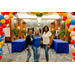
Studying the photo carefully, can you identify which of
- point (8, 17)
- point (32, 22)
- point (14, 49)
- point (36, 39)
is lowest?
point (14, 49)

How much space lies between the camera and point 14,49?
15.0 ft

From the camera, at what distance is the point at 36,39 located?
2500mm

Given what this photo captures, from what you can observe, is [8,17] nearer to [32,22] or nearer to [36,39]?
[36,39]

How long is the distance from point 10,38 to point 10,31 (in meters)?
0.86
